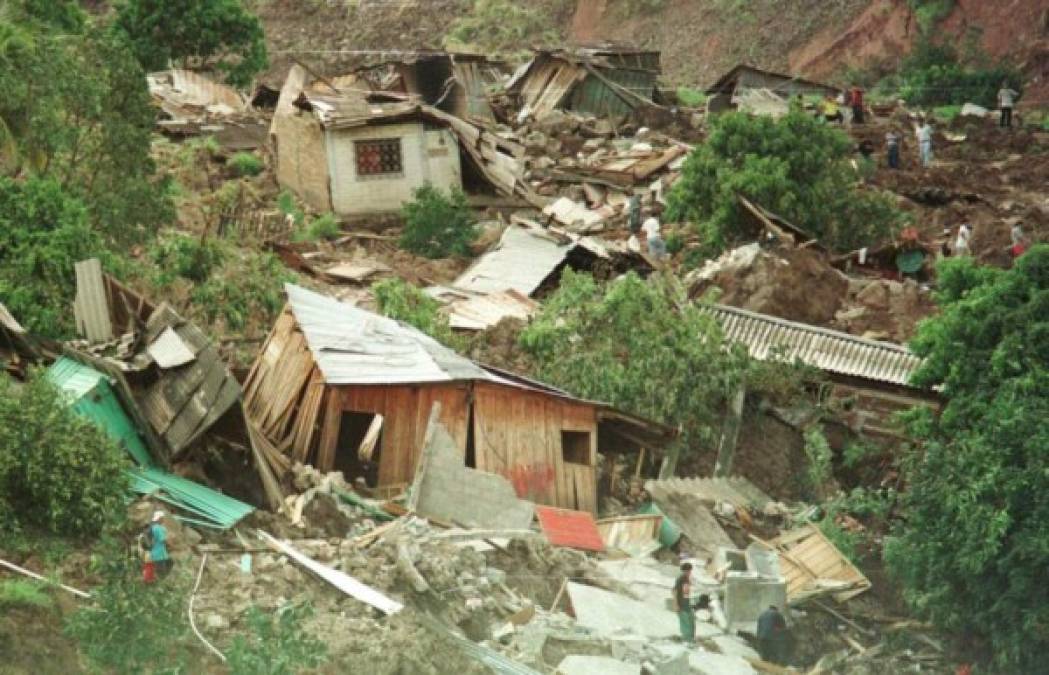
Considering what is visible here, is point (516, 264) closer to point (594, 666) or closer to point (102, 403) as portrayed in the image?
point (102, 403)

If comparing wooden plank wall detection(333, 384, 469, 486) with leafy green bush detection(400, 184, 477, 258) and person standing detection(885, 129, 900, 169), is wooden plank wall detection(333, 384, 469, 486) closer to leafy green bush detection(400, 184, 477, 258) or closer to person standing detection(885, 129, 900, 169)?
leafy green bush detection(400, 184, 477, 258)

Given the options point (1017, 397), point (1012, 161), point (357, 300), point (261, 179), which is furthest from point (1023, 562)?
point (1012, 161)

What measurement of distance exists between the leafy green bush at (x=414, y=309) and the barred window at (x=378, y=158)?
9.20 m

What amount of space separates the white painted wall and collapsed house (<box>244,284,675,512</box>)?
1322 centimetres

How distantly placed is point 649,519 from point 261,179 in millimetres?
17693

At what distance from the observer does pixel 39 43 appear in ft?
83.2

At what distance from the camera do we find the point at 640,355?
24.2m

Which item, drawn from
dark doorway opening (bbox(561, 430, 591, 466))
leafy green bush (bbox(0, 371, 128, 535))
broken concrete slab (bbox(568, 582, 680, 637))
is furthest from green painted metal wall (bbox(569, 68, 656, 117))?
leafy green bush (bbox(0, 371, 128, 535))

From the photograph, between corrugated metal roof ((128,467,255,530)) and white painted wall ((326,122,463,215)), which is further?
white painted wall ((326,122,463,215))

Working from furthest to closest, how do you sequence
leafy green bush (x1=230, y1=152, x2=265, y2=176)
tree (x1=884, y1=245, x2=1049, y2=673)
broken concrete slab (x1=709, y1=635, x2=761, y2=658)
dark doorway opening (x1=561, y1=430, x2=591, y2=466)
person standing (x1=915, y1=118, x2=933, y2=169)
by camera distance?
1. person standing (x1=915, y1=118, x2=933, y2=169)
2. leafy green bush (x1=230, y1=152, x2=265, y2=176)
3. dark doorway opening (x1=561, y1=430, x2=591, y2=466)
4. tree (x1=884, y1=245, x2=1049, y2=673)
5. broken concrete slab (x1=709, y1=635, x2=761, y2=658)

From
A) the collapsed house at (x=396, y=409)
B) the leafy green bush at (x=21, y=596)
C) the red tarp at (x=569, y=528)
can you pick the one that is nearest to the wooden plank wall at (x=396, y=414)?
the collapsed house at (x=396, y=409)

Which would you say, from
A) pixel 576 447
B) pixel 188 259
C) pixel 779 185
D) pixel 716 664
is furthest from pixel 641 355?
pixel 779 185

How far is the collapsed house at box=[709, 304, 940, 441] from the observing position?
2562 cm

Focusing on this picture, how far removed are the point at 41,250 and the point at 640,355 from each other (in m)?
6.44
